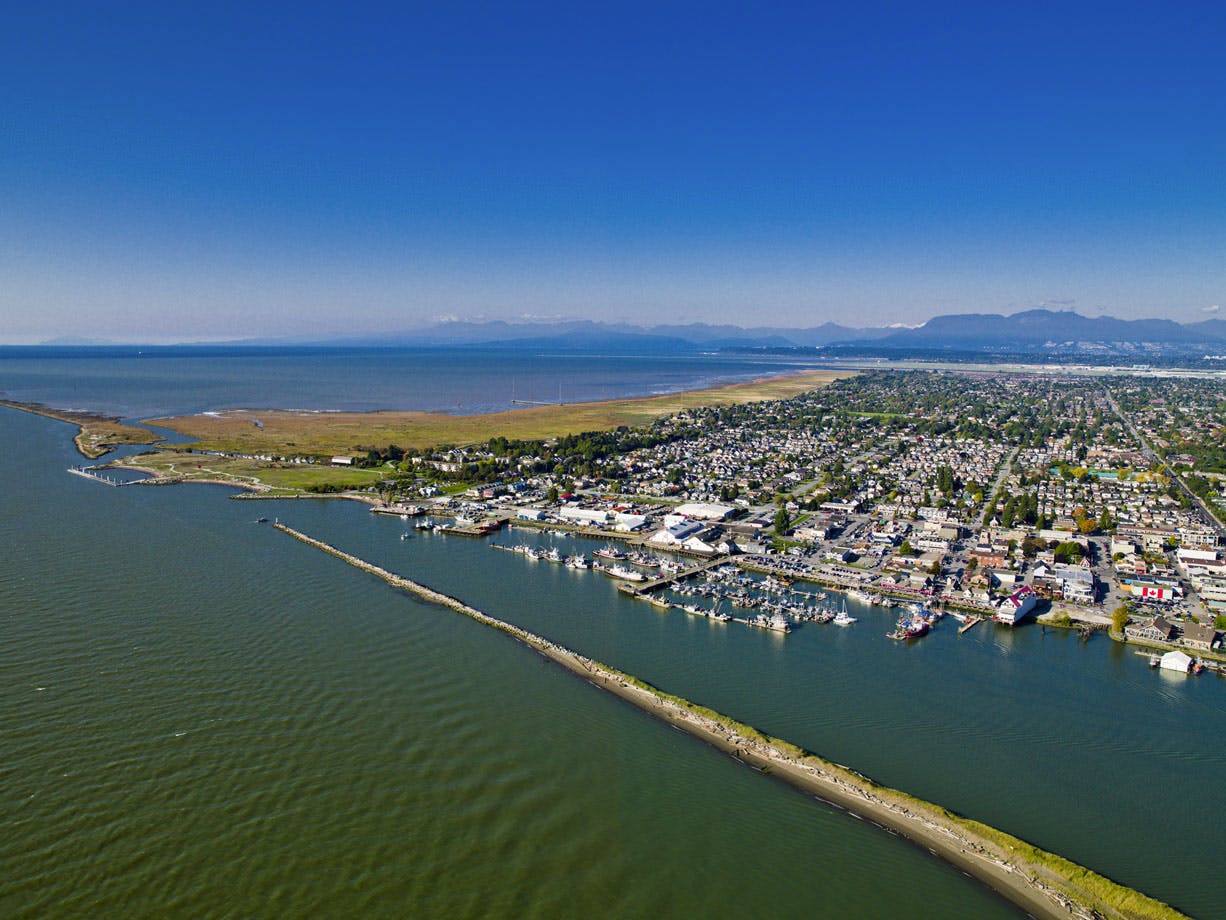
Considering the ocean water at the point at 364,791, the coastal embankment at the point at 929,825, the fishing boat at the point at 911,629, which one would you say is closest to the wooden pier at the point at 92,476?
the ocean water at the point at 364,791

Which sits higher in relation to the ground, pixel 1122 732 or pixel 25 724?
pixel 25 724

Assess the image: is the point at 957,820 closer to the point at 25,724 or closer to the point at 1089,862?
the point at 1089,862

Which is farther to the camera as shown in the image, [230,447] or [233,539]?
[230,447]

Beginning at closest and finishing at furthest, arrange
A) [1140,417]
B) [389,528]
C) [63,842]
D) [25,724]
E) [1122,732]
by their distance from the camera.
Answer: [63,842] < [25,724] < [1122,732] < [389,528] < [1140,417]

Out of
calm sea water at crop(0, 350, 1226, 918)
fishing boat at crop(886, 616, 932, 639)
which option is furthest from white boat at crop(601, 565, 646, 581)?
fishing boat at crop(886, 616, 932, 639)

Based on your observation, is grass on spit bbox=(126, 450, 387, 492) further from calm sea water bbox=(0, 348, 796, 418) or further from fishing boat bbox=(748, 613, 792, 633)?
calm sea water bbox=(0, 348, 796, 418)

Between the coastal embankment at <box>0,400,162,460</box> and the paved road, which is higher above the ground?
the coastal embankment at <box>0,400,162,460</box>

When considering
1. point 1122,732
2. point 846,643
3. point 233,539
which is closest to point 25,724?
point 233,539
